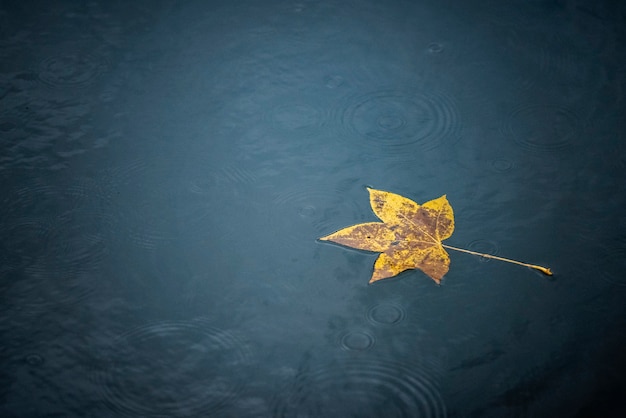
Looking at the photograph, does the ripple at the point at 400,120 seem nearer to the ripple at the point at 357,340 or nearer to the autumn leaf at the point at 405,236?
the autumn leaf at the point at 405,236

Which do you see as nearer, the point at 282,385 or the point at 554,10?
the point at 282,385

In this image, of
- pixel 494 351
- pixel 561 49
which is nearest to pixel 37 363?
pixel 494 351

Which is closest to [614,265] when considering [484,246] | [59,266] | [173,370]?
[484,246]

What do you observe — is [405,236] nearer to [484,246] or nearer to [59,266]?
[484,246]

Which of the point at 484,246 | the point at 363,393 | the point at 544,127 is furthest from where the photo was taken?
the point at 544,127

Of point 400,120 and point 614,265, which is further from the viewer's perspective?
point 400,120

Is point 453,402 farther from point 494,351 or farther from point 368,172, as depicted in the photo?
point 368,172

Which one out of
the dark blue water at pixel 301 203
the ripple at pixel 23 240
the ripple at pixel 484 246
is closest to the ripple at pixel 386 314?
the dark blue water at pixel 301 203
